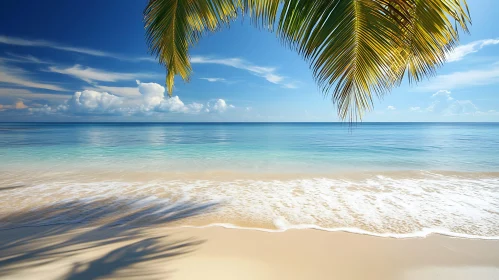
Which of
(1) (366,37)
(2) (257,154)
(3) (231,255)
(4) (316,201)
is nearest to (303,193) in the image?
(4) (316,201)

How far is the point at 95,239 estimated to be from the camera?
3.03 meters

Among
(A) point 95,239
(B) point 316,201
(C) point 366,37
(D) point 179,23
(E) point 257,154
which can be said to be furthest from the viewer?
(E) point 257,154

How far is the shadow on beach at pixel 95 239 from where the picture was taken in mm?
2418

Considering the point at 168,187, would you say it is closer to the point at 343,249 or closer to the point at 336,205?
the point at 336,205

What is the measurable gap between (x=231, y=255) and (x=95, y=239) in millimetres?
1783

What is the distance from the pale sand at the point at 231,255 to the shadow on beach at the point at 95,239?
0.01 meters

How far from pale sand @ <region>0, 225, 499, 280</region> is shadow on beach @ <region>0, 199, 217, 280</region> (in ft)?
0.04

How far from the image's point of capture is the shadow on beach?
2.42 m

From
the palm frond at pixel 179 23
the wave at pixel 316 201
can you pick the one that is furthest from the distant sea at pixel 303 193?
the palm frond at pixel 179 23

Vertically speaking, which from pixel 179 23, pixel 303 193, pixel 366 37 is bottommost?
pixel 303 193

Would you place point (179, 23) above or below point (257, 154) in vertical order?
above

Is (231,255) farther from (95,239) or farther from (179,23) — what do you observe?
(179,23)

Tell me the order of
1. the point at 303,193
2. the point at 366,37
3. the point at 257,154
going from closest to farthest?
1. the point at 366,37
2. the point at 303,193
3. the point at 257,154

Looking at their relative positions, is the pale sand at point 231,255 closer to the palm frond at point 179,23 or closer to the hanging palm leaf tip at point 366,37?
the hanging palm leaf tip at point 366,37
